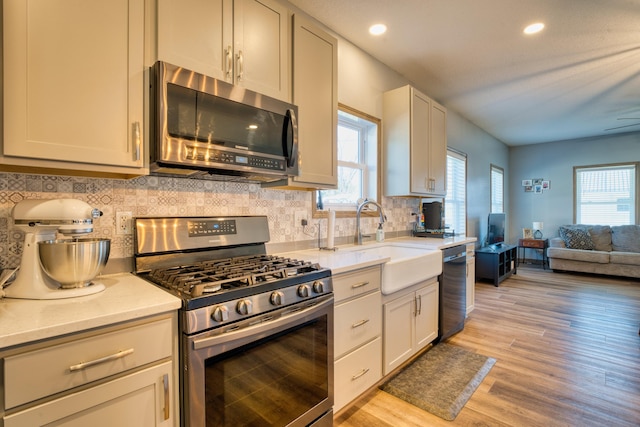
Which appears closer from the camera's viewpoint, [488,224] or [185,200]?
[185,200]

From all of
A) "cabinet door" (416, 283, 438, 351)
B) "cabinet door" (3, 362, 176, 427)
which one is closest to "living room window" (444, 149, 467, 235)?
"cabinet door" (416, 283, 438, 351)

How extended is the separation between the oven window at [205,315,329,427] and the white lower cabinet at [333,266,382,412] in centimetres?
17

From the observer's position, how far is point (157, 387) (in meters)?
1.04

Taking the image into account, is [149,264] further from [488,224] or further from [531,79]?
[488,224]

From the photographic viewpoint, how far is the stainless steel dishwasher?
275 cm

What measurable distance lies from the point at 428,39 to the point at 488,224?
158 inches

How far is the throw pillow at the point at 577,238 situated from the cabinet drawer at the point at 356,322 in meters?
5.97

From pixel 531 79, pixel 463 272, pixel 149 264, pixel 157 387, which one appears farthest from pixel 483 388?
pixel 531 79

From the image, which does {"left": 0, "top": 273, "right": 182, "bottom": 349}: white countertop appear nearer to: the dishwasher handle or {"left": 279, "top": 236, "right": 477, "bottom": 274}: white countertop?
{"left": 279, "top": 236, "right": 477, "bottom": 274}: white countertop

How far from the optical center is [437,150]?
354 cm

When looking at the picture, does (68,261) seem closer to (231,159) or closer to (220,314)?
(220,314)

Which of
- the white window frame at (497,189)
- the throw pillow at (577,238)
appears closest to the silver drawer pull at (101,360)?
the white window frame at (497,189)

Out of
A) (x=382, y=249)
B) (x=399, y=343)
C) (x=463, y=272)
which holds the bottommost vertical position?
(x=399, y=343)

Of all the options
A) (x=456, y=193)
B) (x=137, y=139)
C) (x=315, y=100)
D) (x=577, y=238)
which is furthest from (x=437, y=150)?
(x=577, y=238)
